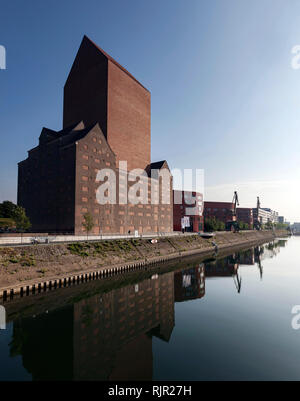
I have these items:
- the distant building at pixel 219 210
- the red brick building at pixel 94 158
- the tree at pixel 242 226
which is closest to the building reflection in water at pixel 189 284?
the red brick building at pixel 94 158

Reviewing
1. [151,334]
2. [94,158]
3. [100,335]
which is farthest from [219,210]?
[100,335]

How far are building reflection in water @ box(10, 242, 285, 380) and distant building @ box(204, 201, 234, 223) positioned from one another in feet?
376

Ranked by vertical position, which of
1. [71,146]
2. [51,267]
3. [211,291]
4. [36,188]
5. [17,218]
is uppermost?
[71,146]

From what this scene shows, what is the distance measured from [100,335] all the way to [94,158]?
4769cm

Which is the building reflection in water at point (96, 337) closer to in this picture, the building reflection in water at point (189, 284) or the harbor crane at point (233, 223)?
the building reflection in water at point (189, 284)

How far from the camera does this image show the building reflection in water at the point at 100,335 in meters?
14.3

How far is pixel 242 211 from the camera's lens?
619 feet

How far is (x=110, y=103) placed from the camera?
7100cm

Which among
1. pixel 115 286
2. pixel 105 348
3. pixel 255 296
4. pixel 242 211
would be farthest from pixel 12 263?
pixel 242 211

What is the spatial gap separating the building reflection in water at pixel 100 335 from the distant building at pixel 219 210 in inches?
4511
